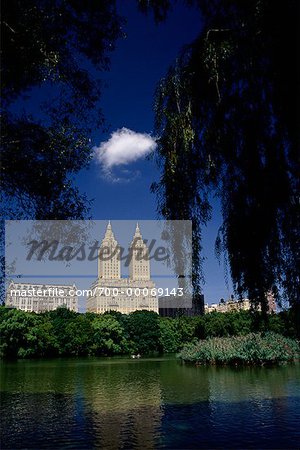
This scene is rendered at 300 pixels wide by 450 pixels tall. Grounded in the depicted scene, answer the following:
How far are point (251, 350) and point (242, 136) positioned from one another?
30978mm

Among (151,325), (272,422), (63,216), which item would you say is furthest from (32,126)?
(151,325)

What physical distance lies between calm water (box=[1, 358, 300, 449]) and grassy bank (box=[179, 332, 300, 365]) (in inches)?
439

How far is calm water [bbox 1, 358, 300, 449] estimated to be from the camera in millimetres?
10094

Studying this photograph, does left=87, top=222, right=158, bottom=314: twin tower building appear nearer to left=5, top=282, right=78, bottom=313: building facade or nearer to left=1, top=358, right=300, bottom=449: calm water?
left=5, top=282, right=78, bottom=313: building facade

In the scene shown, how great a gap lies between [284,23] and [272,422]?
11.0 meters

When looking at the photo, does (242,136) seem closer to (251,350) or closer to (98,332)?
Result: (251,350)

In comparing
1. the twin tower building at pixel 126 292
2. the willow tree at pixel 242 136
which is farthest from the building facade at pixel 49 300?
the willow tree at pixel 242 136

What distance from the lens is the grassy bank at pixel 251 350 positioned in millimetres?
32781

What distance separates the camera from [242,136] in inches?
183

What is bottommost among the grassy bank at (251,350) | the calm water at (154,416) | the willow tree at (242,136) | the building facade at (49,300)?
the calm water at (154,416)

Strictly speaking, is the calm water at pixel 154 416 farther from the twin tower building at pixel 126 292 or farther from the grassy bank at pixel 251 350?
the twin tower building at pixel 126 292

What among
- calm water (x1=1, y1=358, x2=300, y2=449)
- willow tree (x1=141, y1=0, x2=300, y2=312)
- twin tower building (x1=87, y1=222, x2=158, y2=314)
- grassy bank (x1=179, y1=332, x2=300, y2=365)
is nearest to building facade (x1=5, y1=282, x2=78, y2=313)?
twin tower building (x1=87, y1=222, x2=158, y2=314)

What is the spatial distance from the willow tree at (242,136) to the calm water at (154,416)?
21.7 ft

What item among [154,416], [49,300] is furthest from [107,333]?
[49,300]
